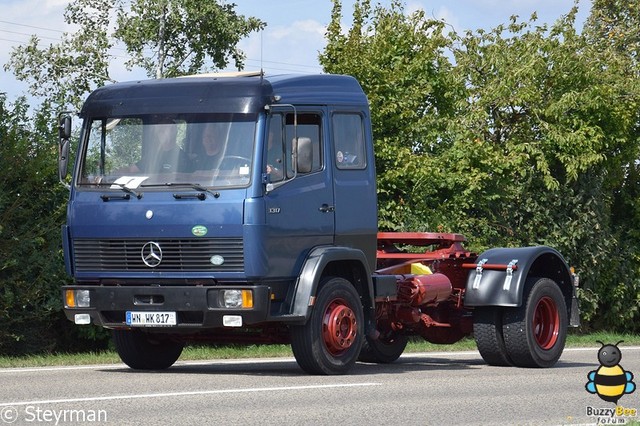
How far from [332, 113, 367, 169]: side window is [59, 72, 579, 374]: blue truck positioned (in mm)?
19

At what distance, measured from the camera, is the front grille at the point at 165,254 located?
42.9 ft

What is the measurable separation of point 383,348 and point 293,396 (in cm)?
569

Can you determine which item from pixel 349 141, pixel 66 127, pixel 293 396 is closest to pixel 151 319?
pixel 66 127

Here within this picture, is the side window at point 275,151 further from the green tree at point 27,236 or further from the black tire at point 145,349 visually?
the green tree at point 27,236

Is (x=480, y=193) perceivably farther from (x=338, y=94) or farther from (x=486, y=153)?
(x=338, y=94)

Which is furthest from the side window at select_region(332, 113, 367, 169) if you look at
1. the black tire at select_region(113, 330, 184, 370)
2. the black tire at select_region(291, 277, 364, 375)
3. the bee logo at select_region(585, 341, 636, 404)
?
the bee logo at select_region(585, 341, 636, 404)

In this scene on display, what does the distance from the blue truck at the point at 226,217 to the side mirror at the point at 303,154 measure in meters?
0.01

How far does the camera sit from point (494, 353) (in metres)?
15.8

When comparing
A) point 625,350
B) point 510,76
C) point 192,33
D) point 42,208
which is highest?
point 192,33

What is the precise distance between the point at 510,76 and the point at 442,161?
4028 millimetres

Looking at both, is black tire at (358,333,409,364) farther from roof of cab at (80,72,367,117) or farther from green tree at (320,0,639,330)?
green tree at (320,0,639,330)

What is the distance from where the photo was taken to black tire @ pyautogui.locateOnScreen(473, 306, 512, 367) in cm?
1573

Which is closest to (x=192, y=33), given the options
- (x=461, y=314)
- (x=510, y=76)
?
(x=510, y=76)

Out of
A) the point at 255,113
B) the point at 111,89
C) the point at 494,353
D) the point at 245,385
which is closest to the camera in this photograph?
the point at 245,385
